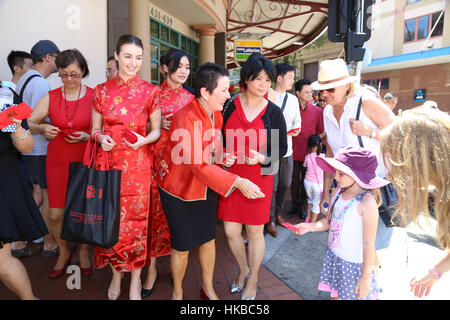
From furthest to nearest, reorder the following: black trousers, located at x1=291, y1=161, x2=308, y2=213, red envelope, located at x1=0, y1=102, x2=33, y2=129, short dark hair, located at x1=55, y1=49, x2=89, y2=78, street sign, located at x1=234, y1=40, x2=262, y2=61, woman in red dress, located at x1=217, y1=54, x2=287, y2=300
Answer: street sign, located at x1=234, y1=40, x2=262, y2=61 < black trousers, located at x1=291, y1=161, x2=308, y2=213 < short dark hair, located at x1=55, y1=49, x2=89, y2=78 < woman in red dress, located at x1=217, y1=54, x2=287, y2=300 < red envelope, located at x1=0, y1=102, x2=33, y2=129

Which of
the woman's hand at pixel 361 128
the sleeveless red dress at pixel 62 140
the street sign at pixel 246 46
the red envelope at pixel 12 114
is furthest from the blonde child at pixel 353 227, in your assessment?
the street sign at pixel 246 46

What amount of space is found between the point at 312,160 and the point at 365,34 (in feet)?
5.67

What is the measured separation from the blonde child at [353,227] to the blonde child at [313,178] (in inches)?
88.7

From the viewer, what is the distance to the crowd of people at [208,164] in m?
1.67

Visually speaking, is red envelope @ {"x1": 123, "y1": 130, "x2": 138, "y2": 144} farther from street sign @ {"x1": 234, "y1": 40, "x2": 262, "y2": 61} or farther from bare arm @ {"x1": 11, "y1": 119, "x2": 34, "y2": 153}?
street sign @ {"x1": 234, "y1": 40, "x2": 262, "y2": 61}

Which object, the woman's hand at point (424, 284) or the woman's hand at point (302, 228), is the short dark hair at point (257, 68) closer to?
the woman's hand at point (302, 228)

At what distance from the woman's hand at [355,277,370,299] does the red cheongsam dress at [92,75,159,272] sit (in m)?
1.59

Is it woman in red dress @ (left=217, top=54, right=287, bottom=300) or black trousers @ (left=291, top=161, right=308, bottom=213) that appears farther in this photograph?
black trousers @ (left=291, top=161, right=308, bottom=213)

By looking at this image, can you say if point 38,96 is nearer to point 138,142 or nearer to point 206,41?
point 138,142

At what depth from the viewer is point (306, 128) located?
480cm

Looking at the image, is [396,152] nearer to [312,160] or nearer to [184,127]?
[184,127]

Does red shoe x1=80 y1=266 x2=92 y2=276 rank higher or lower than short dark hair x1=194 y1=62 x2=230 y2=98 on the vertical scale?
lower

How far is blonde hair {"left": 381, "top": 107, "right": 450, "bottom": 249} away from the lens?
56.3 inches

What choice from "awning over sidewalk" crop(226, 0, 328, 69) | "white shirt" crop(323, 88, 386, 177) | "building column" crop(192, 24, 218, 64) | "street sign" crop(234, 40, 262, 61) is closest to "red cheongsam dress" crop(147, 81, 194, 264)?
"white shirt" crop(323, 88, 386, 177)
